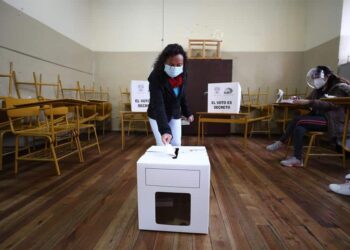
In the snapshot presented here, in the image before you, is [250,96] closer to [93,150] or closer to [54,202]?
[93,150]

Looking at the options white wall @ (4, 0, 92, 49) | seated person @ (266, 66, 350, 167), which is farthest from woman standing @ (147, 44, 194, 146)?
white wall @ (4, 0, 92, 49)

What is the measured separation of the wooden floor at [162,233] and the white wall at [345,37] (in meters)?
2.06

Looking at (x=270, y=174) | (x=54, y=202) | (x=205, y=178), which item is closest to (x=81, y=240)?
(x=54, y=202)

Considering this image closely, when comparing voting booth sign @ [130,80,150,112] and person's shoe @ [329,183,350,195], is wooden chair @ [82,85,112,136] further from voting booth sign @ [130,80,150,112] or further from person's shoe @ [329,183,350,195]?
person's shoe @ [329,183,350,195]

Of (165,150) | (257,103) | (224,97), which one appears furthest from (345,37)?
(165,150)

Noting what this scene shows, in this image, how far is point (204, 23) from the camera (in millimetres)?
4305

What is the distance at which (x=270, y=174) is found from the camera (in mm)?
1945

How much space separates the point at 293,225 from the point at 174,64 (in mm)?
1164

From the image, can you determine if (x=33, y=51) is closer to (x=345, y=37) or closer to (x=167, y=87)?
(x=167, y=87)

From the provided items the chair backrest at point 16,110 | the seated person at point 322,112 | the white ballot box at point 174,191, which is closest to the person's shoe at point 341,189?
the seated person at point 322,112

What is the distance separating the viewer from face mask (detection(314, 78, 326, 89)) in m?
2.10

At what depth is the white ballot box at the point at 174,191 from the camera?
923 mm

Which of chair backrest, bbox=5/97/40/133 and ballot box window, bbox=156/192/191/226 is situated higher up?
chair backrest, bbox=5/97/40/133

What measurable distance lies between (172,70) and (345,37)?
340cm
